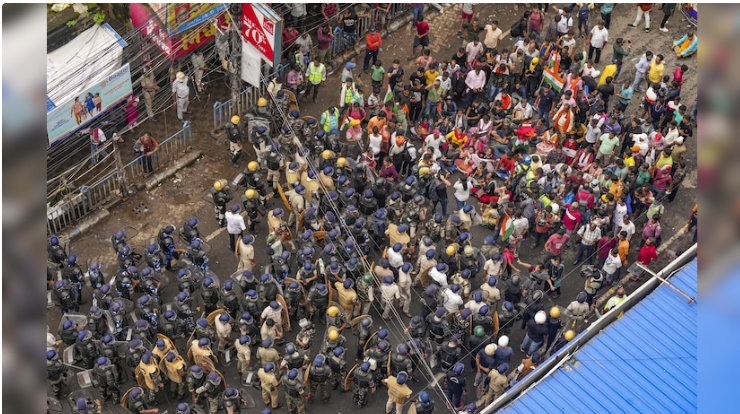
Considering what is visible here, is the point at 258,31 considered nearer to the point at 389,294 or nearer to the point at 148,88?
the point at 148,88

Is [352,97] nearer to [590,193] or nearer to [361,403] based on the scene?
[590,193]

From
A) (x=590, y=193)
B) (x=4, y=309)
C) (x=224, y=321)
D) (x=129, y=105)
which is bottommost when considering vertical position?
(x=590, y=193)

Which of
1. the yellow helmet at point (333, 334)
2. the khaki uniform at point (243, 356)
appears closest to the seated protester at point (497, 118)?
the yellow helmet at point (333, 334)

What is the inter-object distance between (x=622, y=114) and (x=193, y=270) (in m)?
13.1

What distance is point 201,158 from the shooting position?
82.3 feet

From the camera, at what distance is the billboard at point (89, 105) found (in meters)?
22.3

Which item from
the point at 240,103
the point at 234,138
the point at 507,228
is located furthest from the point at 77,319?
the point at 507,228

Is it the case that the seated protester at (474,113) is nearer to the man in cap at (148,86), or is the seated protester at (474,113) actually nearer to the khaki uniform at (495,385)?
the man in cap at (148,86)

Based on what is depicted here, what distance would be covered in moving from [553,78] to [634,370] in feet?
38.3

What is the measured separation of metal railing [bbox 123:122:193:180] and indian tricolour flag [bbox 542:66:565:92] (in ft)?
34.5

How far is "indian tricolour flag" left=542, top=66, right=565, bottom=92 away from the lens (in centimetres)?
2542

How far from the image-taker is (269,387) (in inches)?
730

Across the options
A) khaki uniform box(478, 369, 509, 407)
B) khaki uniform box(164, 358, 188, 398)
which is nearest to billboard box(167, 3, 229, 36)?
khaki uniform box(164, 358, 188, 398)

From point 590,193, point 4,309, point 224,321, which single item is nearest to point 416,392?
point 224,321
